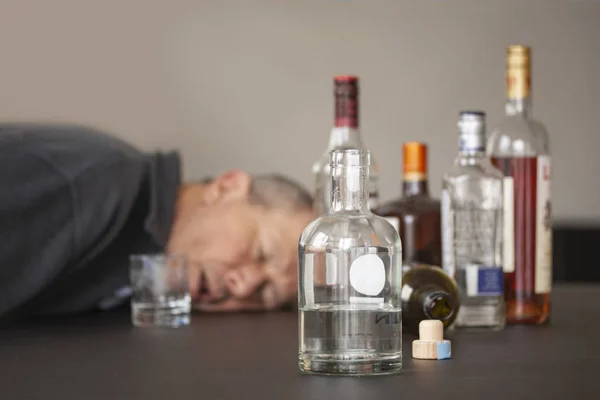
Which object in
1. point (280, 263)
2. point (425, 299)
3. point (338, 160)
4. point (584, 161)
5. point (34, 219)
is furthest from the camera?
point (584, 161)

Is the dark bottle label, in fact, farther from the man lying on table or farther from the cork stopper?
the cork stopper

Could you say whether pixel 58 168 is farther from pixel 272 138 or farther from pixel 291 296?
pixel 272 138

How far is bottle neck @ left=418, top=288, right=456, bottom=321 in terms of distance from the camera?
107 centimetres

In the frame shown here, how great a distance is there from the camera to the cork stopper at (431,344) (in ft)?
3.16

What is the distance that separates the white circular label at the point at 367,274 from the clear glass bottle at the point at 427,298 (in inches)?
9.6

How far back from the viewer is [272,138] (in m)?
2.54

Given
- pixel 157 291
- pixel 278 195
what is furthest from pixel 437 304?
pixel 278 195

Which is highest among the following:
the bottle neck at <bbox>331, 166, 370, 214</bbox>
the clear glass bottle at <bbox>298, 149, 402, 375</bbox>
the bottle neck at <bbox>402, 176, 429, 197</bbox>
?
the bottle neck at <bbox>331, 166, 370, 214</bbox>

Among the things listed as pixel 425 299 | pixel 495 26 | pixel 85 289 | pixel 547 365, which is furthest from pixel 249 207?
pixel 495 26

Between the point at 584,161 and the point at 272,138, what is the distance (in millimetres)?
906

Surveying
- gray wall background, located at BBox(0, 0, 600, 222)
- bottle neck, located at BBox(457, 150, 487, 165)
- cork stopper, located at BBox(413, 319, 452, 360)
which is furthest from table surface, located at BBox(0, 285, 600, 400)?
gray wall background, located at BBox(0, 0, 600, 222)

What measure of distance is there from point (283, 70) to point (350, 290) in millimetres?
1767

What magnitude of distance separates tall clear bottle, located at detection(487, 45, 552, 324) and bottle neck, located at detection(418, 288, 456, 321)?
0.19 metres

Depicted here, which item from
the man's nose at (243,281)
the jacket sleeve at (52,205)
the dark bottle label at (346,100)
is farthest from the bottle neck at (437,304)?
the jacket sleeve at (52,205)
